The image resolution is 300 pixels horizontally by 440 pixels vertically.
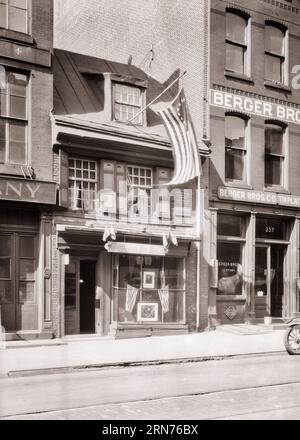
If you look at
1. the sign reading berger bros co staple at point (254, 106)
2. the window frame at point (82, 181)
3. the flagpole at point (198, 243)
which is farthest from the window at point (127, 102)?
the flagpole at point (198, 243)

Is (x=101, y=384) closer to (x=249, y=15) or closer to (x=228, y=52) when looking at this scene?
(x=228, y=52)

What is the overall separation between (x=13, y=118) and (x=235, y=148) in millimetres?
8711

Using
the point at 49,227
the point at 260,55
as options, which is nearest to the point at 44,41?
the point at 49,227

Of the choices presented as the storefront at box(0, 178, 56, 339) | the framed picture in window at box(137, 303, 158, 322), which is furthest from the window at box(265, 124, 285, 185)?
the storefront at box(0, 178, 56, 339)

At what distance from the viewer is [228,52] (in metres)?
21.8

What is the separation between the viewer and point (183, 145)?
731 inches

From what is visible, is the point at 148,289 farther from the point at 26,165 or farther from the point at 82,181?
the point at 26,165

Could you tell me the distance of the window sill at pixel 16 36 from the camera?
16.5m

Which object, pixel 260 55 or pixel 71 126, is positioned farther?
pixel 260 55

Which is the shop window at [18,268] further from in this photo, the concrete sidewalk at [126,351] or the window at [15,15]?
the window at [15,15]

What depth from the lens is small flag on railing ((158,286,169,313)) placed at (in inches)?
748

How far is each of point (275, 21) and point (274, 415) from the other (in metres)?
18.3

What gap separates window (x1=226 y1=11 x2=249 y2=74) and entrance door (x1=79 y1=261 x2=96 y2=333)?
375 inches

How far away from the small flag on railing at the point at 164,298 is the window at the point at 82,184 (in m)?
3.62
